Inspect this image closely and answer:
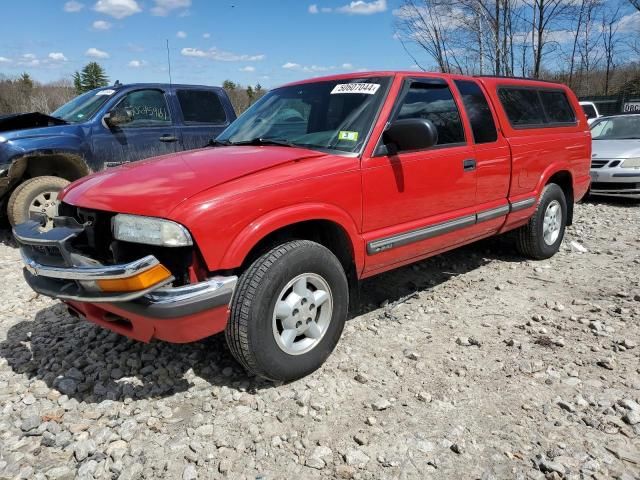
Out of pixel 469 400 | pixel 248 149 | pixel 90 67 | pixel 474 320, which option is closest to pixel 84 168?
pixel 248 149

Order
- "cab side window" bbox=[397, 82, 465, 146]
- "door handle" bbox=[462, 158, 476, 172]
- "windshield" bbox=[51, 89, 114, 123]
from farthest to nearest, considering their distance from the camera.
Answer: "windshield" bbox=[51, 89, 114, 123] < "door handle" bbox=[462, 158, 476, 172] < "cab side window" bbox=[397, 82, 465, 146]

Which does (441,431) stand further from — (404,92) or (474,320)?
(404,92)

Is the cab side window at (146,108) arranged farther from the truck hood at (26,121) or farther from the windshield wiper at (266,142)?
the windshield wiper at (266,142)

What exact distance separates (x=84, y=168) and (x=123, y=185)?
3.72 m

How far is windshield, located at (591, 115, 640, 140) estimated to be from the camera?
9555 millimetres

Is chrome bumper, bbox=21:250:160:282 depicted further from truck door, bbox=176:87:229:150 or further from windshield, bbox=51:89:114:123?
truck door, bbox=176:87:229:150

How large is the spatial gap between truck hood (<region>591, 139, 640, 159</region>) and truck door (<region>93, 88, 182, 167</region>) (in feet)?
23.8

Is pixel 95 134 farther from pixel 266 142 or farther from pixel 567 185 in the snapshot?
pixel 567 185

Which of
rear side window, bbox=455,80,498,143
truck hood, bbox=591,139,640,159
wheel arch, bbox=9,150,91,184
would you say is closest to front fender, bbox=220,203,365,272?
rear side window, bbox=455,80,498,143

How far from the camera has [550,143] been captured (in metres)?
4.85

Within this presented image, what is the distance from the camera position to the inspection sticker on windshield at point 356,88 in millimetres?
3445

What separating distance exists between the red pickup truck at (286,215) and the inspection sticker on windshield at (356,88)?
12 mm

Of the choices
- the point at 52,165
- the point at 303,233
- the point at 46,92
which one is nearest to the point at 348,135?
the point at 303,233

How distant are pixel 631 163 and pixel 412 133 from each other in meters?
7.03
